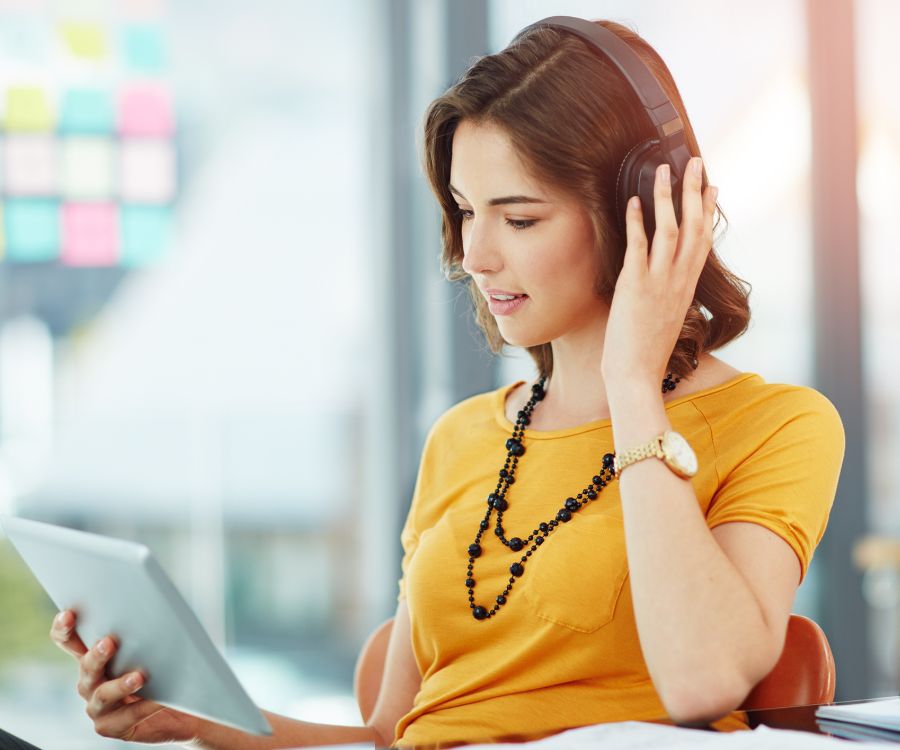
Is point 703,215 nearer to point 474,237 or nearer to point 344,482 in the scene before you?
point 474,237

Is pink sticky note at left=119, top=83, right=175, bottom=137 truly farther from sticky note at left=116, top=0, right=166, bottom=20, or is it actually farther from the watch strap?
the watch strap

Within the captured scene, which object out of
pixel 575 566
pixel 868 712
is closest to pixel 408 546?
pixel 575 566

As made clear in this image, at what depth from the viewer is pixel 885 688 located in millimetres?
2844

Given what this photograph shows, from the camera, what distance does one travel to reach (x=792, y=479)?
1.07 metres

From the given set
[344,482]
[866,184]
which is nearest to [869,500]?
[866,184]

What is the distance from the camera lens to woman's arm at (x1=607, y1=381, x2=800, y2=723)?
94 centimetres

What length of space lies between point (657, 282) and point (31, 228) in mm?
2712

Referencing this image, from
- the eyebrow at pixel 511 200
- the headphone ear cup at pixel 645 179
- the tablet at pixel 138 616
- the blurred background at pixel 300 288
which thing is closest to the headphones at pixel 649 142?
the headphone ear cup at pixel 645 179

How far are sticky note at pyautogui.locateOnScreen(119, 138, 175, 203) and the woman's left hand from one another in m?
2.68

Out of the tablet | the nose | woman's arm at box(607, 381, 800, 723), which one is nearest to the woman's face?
the nose

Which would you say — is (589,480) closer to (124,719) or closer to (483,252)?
(483,252)

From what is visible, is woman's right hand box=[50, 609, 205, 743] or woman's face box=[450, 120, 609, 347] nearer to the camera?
woman's right hand box=[50, 609, 205, 743]

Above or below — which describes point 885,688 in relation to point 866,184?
below

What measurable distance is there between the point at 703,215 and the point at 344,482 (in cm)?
266
